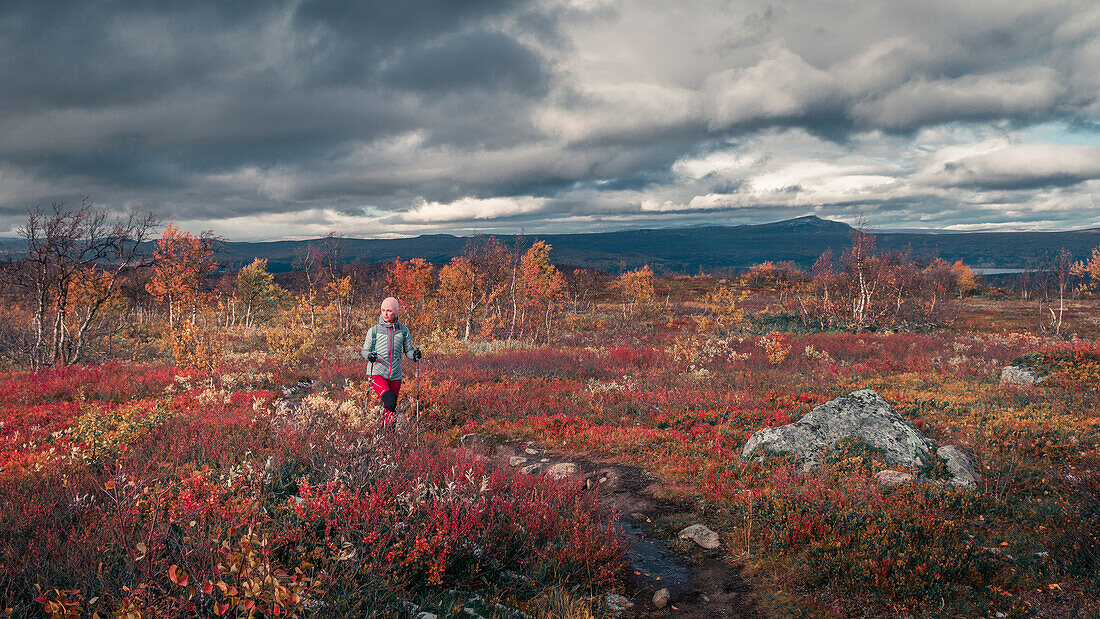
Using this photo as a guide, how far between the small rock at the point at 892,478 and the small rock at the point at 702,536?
9.53 feet

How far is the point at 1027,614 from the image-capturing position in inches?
170

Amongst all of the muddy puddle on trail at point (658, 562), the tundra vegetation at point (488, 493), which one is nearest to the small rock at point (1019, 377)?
the tundra vegetation at point (488, 493)

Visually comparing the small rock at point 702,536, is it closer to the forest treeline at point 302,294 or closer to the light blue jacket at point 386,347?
the light blue jacket at point 386,347

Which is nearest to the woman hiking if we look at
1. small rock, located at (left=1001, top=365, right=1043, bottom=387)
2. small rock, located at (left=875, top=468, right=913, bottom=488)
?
small rock, located at (left=875, top=468, right=913, bottom=488)

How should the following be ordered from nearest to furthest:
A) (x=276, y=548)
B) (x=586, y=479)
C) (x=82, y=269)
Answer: (x=276, y=548) → (x=586, y=479) → (x=82, y=269)

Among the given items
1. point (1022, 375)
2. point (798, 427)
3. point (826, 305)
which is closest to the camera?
point (798, 427)

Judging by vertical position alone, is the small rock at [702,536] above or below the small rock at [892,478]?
below

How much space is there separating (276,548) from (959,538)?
7518 mm

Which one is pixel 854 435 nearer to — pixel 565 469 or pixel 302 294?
pixel 565 469

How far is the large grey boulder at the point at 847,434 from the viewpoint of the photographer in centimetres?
827

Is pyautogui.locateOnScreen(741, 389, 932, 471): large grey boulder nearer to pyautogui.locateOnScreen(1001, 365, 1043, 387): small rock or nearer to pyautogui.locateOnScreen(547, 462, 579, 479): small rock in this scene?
pyautogui.locateOnScreen(547, 462, 579, 479): small rock

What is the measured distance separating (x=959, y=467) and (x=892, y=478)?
1.11 meters

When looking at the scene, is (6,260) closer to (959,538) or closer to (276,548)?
(276,548)

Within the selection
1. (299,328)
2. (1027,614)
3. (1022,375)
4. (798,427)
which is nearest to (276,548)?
(1027,614)
